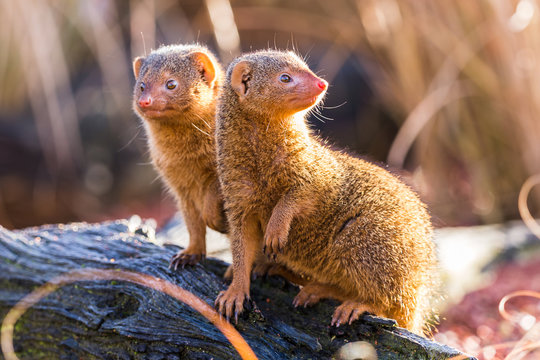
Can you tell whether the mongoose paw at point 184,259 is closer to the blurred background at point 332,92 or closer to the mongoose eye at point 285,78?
the mongoose eye at point 285,78

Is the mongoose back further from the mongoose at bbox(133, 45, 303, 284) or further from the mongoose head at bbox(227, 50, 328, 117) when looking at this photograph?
the mongoose head at bbox(227, 50, 328, 117)

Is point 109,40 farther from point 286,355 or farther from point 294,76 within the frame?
point 286,355

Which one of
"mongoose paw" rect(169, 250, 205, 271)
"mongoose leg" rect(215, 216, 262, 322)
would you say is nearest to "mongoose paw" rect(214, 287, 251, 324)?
"mongoose leg" rect(215, 216, 262, 322)

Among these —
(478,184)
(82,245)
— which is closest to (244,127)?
(82,245)

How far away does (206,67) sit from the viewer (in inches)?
135

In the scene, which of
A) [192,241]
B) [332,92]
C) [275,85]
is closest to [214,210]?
[192,241]

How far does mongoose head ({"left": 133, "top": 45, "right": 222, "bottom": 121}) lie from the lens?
3.23 metres

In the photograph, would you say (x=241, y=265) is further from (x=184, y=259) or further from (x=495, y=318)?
(x=495, y=318)

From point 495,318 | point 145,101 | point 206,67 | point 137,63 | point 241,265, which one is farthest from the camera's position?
point 495,318

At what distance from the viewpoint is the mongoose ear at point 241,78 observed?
2.92 m

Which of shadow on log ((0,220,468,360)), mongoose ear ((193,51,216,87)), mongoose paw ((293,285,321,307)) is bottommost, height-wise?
shadow on log ((0,220,468,360))

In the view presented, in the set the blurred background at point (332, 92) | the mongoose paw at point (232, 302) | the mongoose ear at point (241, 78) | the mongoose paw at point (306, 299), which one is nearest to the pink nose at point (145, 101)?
the mongoose ear at point (241, 78)

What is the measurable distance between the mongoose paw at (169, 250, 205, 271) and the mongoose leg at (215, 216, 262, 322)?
17.6 inches

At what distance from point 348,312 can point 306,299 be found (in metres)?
0.26
